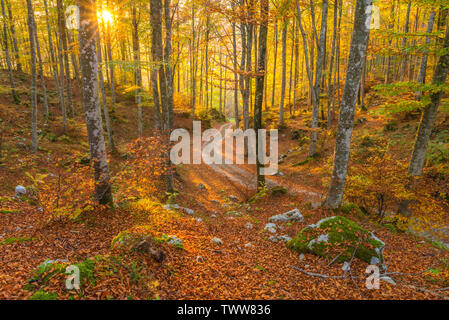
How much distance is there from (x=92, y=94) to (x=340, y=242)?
23.1ft

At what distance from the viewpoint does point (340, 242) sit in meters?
5.05

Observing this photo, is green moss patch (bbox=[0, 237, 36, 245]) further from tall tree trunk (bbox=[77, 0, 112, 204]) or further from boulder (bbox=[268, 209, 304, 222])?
boulder (bbox=[268, 209, 304, 222])

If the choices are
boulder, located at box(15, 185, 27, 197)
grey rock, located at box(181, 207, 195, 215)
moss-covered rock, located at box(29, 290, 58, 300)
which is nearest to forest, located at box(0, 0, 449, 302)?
moss-covered rock, located at box(29, 290, 58, 300)

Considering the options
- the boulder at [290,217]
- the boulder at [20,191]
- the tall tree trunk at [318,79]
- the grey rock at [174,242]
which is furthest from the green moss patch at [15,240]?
the tall tree trunk at [318,79]

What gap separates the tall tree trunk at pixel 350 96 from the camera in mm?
6098

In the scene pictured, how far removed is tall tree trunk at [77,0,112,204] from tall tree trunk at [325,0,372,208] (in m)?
6.99

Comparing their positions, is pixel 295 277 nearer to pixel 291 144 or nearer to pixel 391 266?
pixel 391 266

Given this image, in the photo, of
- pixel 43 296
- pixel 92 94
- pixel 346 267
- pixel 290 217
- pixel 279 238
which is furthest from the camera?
pixel 290 217

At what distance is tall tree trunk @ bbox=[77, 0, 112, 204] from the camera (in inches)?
210

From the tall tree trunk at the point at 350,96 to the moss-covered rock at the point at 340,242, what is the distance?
211 centimetres

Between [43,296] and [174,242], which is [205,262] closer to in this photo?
[174,242]

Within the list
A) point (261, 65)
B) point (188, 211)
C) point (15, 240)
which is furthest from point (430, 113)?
point (15, 240)

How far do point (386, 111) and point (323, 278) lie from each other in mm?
5835
